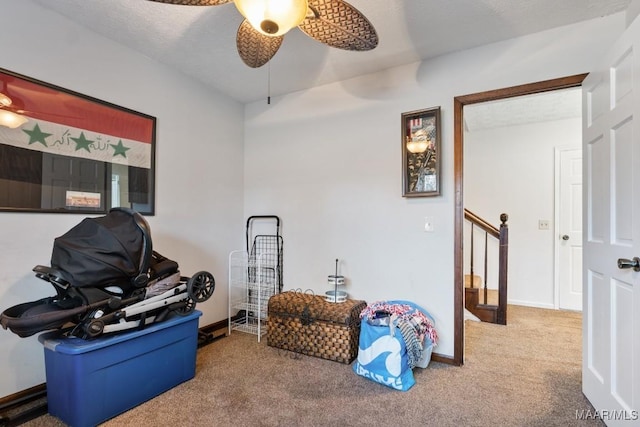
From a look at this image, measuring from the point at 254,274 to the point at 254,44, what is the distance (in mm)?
2442

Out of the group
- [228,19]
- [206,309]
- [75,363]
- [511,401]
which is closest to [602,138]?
[511,401]

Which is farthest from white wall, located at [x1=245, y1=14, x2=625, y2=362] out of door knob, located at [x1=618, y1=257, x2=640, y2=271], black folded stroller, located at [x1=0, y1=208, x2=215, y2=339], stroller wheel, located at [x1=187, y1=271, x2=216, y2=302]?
black folded stroller, located at [x1=0, y1=208, x2=215, y2=339]

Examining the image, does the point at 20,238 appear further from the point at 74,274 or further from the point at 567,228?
the point at 567,228

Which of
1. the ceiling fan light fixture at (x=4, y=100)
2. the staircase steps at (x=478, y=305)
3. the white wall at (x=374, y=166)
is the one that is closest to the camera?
the ceiling fan light fixture at (x=4, y=100)

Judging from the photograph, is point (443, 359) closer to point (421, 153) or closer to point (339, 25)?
point (421, 153)

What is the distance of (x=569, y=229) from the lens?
156 inches

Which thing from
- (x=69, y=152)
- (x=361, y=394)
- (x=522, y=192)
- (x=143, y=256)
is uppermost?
(x=69, y=152)

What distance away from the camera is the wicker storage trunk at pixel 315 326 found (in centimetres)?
250

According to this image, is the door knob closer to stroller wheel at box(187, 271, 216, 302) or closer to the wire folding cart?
stroller wheel at box(187, 271, 216, 302)

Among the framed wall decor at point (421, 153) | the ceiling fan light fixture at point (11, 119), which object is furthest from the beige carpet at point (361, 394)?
the ceiling fan light fixture at point (11, 119)

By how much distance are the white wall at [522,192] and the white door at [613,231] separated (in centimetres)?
238

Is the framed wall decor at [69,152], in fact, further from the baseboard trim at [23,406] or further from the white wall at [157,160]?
the baseboard trim at [23,406]

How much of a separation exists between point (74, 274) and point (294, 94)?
2517mm

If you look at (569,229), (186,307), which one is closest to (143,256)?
(186,307)
